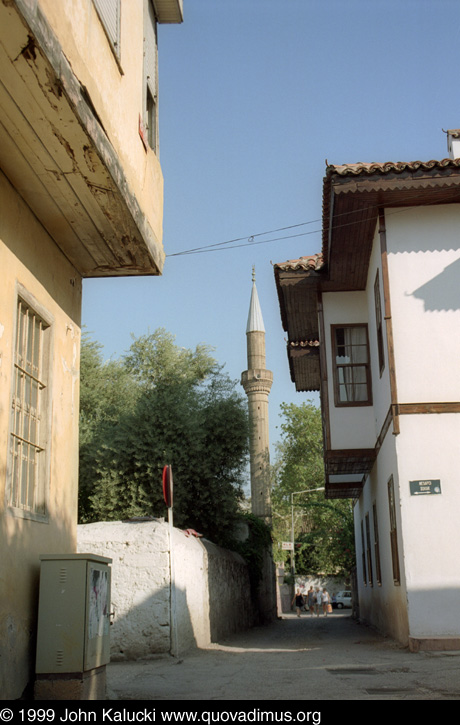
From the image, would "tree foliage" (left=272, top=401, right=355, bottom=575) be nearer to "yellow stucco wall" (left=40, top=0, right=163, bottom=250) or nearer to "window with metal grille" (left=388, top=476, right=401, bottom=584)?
"window with metal grille" (left=388, top=476, right=401, bottom=584)

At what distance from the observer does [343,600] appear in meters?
57.5

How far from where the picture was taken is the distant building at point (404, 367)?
37.7ft

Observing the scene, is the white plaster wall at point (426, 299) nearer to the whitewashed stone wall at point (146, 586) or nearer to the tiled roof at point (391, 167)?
the tiled roof at point (391, 167)

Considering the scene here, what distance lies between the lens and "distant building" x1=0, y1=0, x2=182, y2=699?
5.52 meters

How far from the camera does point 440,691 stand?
6.96 metres

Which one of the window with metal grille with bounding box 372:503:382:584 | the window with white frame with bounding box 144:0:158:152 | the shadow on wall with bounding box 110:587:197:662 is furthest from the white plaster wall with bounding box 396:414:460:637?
the window with white frame with bounding box 144:0:158:152

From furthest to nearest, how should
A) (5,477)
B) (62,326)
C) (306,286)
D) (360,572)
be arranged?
(360,572), (306,286), (62,326), (5,477)

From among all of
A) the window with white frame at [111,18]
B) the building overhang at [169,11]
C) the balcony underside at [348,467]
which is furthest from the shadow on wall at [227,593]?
the window with white frame at [111,18]

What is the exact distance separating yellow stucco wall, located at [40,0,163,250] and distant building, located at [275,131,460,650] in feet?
15.7

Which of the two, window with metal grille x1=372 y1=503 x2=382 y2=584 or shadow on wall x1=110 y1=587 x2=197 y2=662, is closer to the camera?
shadow on wall x1=110 y1=587 x2=197 y2=662

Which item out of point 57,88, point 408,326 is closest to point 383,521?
point 408,326

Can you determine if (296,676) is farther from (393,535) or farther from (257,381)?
(257,381)

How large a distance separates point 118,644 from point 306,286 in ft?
26.9

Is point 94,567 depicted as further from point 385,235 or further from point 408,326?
point 385,235
